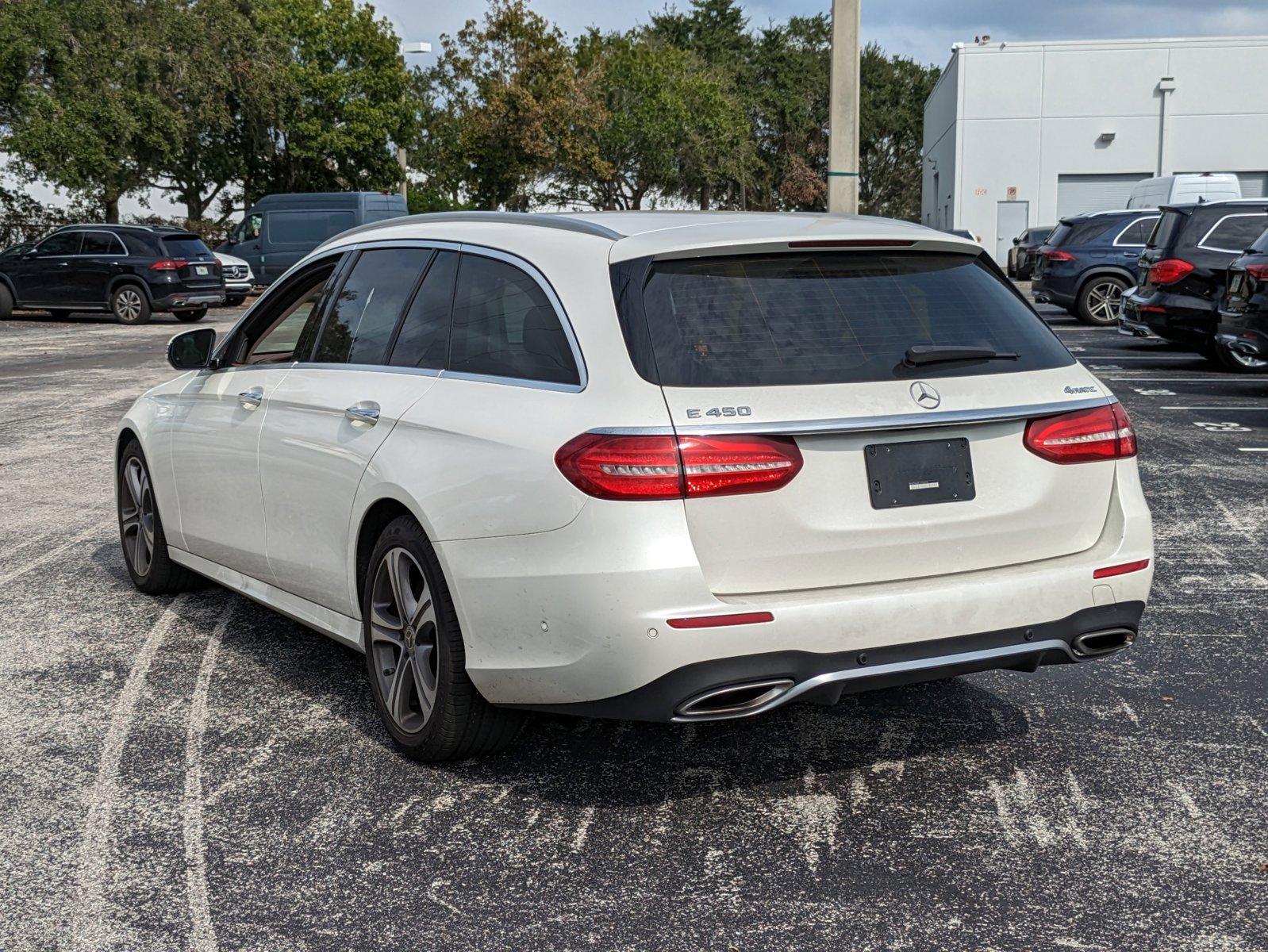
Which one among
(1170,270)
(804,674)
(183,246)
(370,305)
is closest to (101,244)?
(183,246)

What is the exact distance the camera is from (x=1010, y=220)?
1973 inches

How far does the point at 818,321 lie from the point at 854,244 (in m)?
0.32

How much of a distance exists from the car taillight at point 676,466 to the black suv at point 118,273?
25438 millimetres

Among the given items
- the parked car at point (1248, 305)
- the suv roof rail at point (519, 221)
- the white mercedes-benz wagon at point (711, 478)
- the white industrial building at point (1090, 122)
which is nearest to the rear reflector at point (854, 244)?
the white mercedes-benz wagon at point (711, 478)

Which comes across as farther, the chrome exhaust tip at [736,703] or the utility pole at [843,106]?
the utility pole at [843,106]

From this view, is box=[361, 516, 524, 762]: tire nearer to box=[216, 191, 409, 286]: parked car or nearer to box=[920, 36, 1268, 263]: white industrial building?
box=[216, 191, 409, 286]: parked car

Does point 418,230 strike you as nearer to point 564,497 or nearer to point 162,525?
point 564,497

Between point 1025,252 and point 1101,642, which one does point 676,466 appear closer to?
point 1101,642

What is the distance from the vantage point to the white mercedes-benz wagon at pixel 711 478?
3.71 m

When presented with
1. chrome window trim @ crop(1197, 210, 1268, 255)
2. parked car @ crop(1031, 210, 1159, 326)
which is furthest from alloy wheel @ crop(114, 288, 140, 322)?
chrome window trim @ crop(1197, 210, 1268, 255)

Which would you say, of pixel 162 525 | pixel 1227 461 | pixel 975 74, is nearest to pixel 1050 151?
pixel 975 74

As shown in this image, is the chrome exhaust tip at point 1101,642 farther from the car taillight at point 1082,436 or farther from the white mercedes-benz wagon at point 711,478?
the car taillight at point 1082,436

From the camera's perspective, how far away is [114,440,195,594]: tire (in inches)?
257

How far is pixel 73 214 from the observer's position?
140 feet
